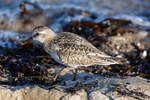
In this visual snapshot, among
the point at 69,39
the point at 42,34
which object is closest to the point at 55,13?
the point at 42,34

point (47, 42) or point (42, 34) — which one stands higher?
point (42, 34)

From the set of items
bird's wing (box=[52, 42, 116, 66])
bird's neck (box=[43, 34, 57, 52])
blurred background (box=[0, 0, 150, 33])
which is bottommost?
bird's wing (box=[52, 42, 116, 66])

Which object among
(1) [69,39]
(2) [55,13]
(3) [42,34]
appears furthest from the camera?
(2) [55,13]

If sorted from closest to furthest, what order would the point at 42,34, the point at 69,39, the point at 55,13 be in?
the point at 69,39
the point at 42,34
the point at 55,13

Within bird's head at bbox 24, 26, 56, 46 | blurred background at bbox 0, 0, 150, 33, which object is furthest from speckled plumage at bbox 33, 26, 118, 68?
blurred background at bbox 0, 0, 150, 33

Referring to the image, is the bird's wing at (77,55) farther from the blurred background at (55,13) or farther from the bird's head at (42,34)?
the blurred background at (55,13)

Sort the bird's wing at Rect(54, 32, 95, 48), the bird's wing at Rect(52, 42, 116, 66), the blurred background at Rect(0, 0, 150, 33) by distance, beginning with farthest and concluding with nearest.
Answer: the blurred background at Rect(0, 0, 150, 33) < the bird's wing at Rect(54, 32, 95, 48) < the bird's wing at Rect(52, 42, 116, 66)

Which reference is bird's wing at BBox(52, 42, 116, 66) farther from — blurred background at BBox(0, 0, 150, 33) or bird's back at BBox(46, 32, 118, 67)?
blurred background at BBox(0, 0, 150, 33)

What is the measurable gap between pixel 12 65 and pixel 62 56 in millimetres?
1293

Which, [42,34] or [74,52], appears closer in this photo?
[74,52]

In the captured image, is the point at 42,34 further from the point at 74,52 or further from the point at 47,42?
the point at 74,52

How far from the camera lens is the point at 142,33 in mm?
7176

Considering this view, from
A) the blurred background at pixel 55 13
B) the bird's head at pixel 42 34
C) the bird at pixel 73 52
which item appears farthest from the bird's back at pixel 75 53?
the blurred background at pixel 55 13

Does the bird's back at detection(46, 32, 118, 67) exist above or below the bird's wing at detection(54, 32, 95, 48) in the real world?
below
